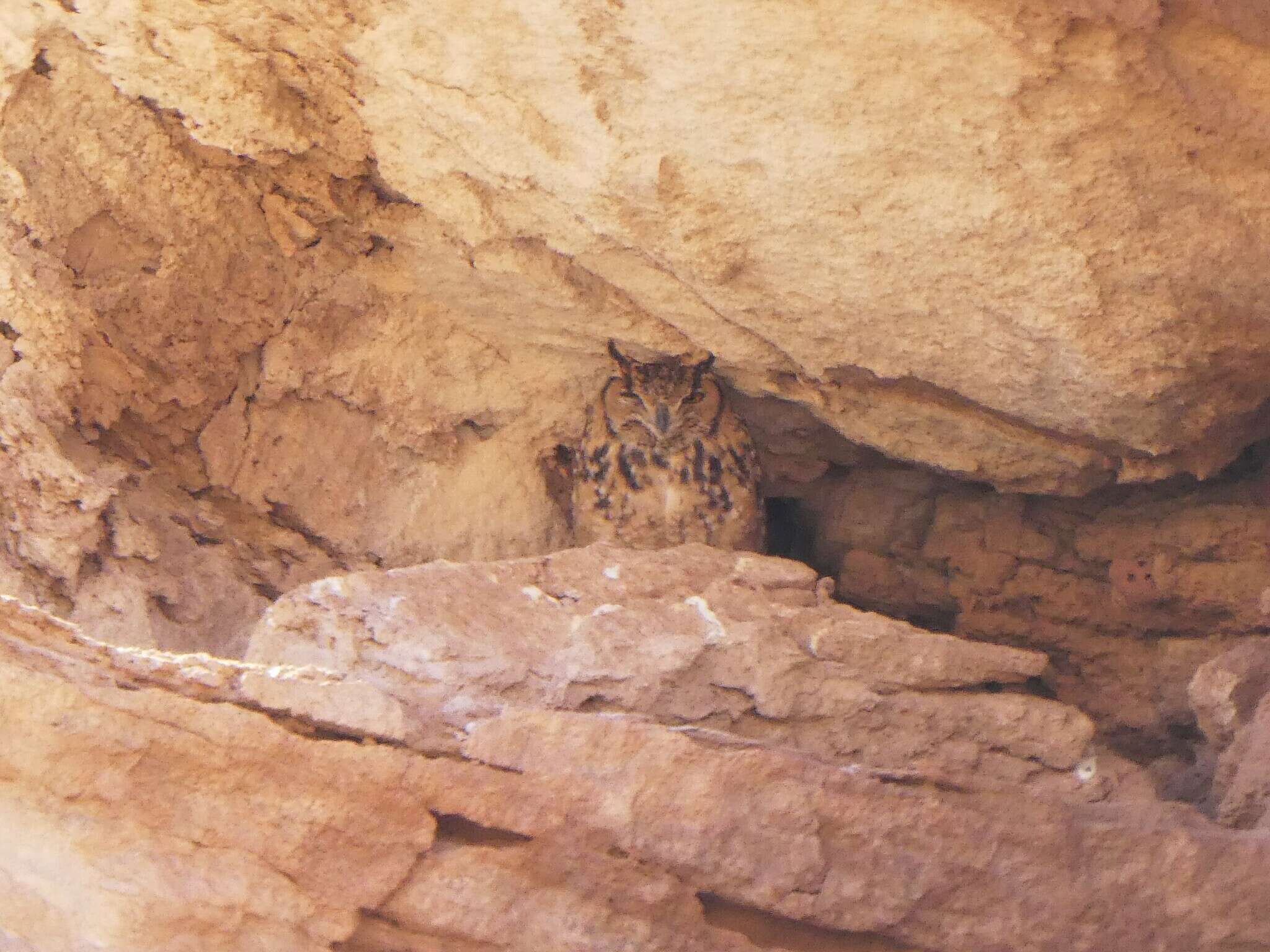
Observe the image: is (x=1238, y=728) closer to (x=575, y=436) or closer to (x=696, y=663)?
(x=696, y=663)

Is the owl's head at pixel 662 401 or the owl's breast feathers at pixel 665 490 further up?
the owl's head at pixel 662 401

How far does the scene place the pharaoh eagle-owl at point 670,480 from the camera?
3.39 metres

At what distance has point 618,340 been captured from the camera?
3.12 metres

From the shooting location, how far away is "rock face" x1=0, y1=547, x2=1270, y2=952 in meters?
1.58

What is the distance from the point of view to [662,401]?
328 centimetres

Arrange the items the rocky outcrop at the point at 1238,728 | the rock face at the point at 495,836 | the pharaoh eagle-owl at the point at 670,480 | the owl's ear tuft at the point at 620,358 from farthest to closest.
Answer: the pharaoh eagle-owl at the point at 670,480 → the owl's ear tuft at the point at 620,358 → the rocky outcrop at the point at 1238,728 → the rock face at the point at 495,836

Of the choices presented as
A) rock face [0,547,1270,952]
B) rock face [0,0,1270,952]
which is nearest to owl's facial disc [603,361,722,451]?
rock face [0,0,1270,952]

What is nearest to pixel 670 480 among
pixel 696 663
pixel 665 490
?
pixel 665 490

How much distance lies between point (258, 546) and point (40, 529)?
1.96 ft

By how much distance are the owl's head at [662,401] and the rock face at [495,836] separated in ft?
4.80

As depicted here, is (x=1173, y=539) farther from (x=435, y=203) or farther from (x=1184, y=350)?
(x=435, y=203)

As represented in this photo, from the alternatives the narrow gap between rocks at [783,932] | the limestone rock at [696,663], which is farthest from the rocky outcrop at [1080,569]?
the narrow gap between rocks at [783,932]

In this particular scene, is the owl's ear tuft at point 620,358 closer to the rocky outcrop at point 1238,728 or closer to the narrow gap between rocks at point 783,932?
the rocky outcrop at point 1238,728

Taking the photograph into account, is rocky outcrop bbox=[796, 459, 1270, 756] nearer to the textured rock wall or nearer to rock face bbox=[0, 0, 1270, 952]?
rock face bbox=[0, 0, 1270, 952]
